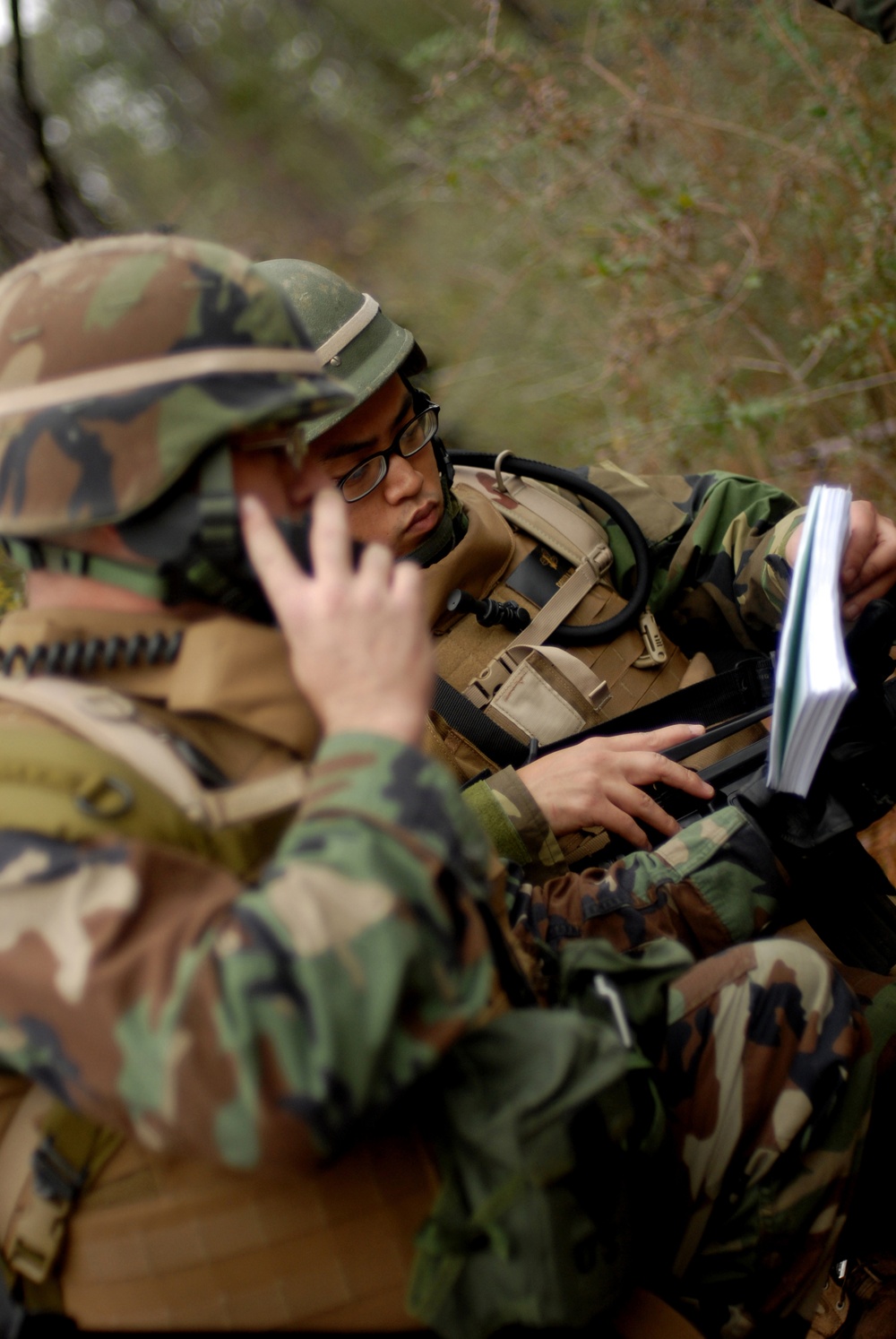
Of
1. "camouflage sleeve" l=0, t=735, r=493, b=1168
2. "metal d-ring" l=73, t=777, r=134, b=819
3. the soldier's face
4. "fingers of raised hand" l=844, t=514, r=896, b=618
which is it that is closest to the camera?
"camouflage sleeve" l=0, t=735, r=493, b=1168

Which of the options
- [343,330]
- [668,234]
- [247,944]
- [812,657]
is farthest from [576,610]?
[668,234]

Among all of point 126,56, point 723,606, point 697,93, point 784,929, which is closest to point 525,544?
point 723,606

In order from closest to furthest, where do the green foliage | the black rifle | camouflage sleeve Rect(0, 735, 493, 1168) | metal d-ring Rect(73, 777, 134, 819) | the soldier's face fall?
camouflage sleeve Rect(0, 735, 493, 1168) → metal d-ring Rect(73, 777, 134, 819) → the black rifle → the soldier's face → the green foliage

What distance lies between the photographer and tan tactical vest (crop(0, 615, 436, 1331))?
1218 mm

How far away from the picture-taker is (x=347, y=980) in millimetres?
1011

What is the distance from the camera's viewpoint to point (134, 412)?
4.21 ft

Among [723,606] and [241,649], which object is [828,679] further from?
[723,606]

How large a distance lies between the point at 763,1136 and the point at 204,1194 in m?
0.91

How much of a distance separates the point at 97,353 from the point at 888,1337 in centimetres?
225

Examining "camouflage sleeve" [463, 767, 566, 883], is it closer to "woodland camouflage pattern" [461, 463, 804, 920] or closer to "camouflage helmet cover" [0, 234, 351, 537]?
"woodland camouflage pattern" [461, 463, 804, 920]

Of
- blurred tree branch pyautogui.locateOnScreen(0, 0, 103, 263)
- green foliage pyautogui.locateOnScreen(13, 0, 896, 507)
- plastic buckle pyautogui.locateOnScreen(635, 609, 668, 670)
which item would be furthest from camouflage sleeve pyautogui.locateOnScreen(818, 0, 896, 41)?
blurred tree branch pyautogui.locateOnScreen(0, 0, 103, 263)

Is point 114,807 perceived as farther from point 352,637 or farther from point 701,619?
point 701,619

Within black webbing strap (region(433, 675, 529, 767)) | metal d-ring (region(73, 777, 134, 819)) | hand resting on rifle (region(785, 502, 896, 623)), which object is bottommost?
black webbing strap (region(433, 675, 529, 767))

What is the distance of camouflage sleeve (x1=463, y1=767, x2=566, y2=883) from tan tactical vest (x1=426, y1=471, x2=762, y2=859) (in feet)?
0.90
